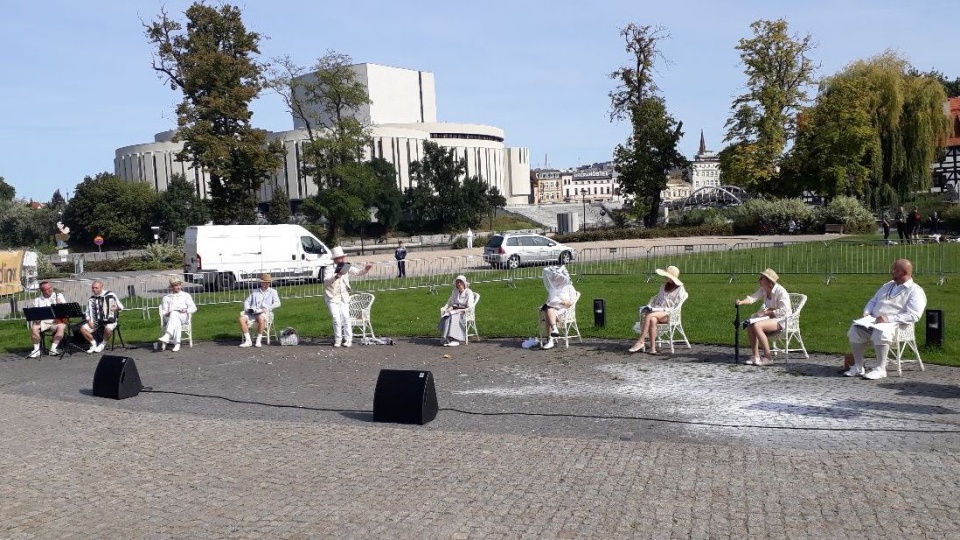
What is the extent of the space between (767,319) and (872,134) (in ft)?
149

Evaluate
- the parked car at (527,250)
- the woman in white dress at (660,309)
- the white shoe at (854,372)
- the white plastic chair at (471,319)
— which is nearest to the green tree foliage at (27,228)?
the parked car at (527,250)

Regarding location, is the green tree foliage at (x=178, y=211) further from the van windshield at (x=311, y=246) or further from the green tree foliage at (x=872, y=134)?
the green tree foliage at (x=872, y=134)

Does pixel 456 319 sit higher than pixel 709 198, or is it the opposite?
pixel 709 198

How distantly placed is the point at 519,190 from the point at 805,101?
310 feet

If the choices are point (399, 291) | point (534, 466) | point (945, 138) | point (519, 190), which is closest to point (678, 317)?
point (534, 466)

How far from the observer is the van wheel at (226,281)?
2851cm

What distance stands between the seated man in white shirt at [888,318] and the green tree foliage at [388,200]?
7061cm

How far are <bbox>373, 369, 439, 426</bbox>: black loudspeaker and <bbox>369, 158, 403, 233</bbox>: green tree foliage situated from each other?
70.9 metres

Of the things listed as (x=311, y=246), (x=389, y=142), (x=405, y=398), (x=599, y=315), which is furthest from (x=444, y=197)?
(x=405, y=398)

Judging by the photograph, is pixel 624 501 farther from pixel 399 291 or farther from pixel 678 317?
pixel 399 291

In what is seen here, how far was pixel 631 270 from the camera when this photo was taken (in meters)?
27.1

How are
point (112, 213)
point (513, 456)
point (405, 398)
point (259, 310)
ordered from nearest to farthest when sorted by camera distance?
point (513, 456) → point (405, 398) → point (259, 310) → point (112, 213)

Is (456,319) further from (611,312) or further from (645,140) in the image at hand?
(645,140)

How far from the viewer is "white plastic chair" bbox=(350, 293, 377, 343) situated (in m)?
15.9
